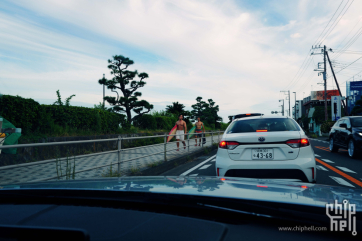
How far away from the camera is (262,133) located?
4.92 meters

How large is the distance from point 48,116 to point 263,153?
31.5 feet

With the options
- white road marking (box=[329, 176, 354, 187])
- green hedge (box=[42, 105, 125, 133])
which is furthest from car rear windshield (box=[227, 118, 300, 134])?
green hedge (box=[42, 105, 125, 133])

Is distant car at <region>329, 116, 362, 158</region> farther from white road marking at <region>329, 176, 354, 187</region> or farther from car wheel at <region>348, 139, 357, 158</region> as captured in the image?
white road marking at <region>329, 176, 354, 187</region>

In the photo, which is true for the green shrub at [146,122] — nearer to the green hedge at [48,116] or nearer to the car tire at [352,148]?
the green hedge at [48,116]

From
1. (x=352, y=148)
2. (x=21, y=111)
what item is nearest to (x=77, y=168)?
(x=21, y=111)

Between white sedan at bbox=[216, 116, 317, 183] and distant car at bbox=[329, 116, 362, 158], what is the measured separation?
6.85 meters

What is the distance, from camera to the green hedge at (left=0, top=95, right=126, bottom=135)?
9492 mm

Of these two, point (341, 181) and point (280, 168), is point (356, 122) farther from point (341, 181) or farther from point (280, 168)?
point (280, 168)

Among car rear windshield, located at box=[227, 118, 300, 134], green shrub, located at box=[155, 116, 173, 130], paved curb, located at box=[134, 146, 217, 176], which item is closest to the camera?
car rear windshield, located at box=[227, 118, 300, 134]

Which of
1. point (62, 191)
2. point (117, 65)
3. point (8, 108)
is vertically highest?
point (117, 65)

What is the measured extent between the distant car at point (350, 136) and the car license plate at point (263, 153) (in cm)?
733

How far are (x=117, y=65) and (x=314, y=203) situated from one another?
26.0 m

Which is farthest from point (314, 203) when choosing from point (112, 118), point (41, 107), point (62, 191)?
point (112, 118)

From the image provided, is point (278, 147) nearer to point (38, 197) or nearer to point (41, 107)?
point (38, 197)
